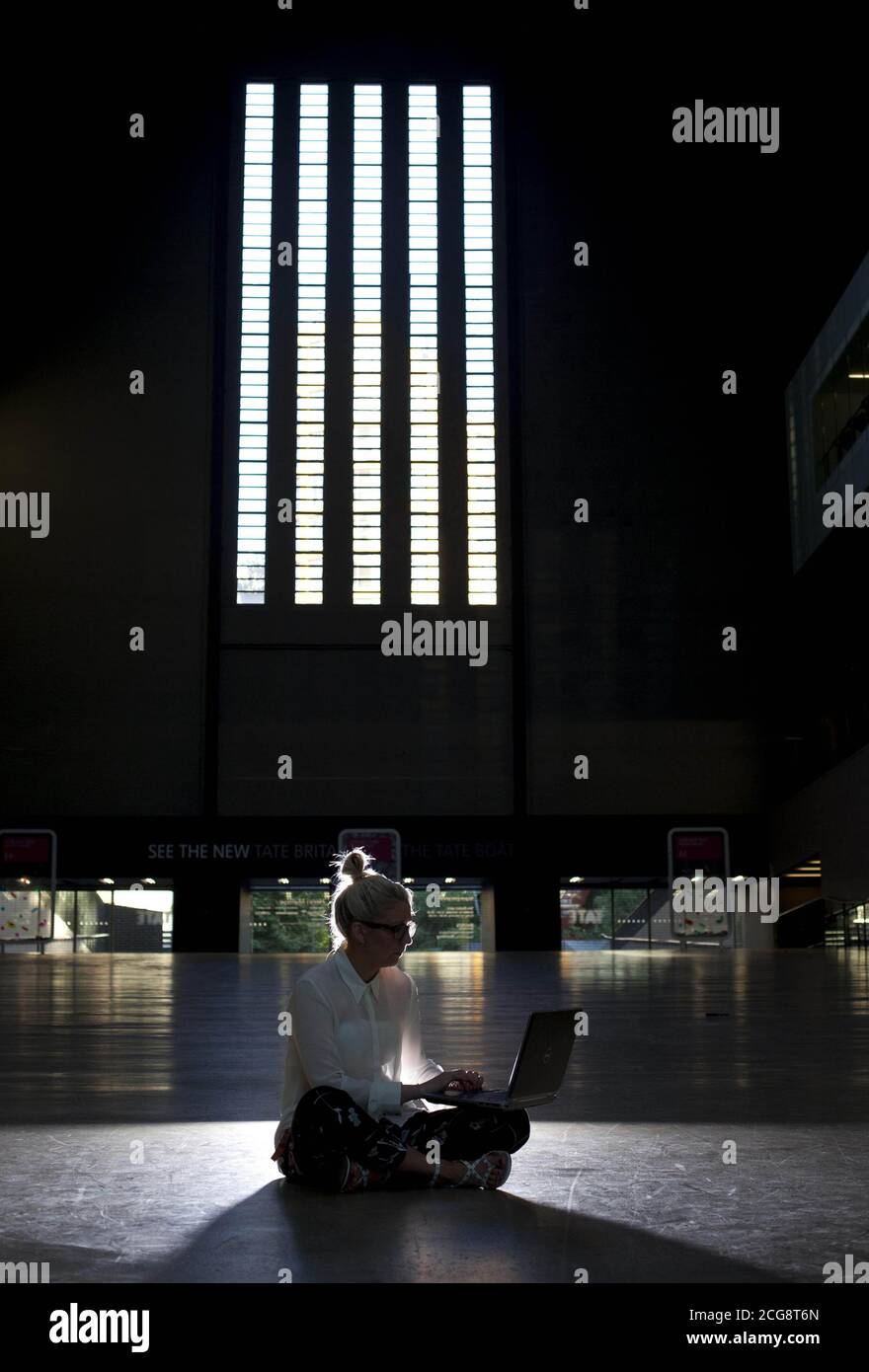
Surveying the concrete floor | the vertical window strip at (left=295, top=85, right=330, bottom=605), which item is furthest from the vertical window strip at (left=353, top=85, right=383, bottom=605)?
the concrete floor

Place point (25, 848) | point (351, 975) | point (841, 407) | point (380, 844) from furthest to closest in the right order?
1. point (841, 407)
2. point (380, 844)
3. point (25, 848)
4. point (351, 975)

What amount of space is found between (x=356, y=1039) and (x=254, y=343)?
33.8 metres

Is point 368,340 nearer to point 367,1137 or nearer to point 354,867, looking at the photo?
point 354,867

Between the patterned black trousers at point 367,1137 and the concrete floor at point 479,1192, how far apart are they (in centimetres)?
9

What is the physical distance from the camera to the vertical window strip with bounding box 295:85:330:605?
120 ft

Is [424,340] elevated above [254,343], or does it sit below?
above

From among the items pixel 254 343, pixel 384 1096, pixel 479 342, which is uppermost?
pixel 479 342

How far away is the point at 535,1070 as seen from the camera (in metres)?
4.85

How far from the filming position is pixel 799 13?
29.2 m

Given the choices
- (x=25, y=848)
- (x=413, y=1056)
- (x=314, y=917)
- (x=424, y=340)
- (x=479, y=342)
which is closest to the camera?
(x=413, y=1056)

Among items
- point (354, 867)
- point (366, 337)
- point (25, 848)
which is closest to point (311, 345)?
point (366, 337)

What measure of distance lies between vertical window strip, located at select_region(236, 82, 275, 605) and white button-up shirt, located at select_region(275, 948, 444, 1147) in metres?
31.6

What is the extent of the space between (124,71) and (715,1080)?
3564 cm

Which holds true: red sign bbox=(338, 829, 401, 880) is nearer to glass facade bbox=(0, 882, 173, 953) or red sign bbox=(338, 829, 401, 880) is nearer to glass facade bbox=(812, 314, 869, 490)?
glass facade bbox=(0, 882, 173, 953)
